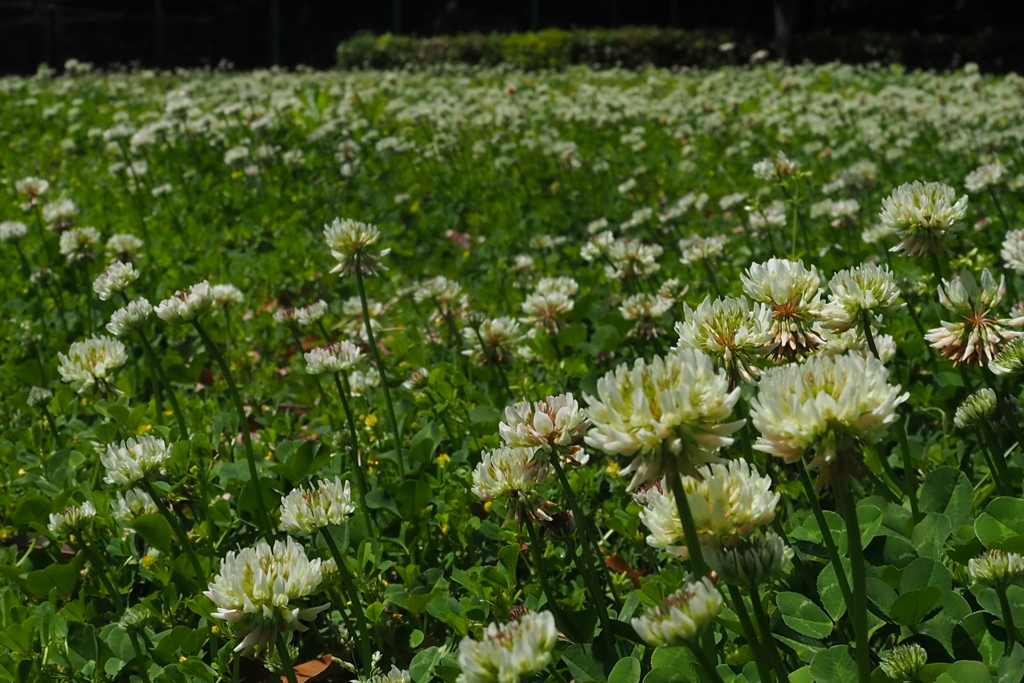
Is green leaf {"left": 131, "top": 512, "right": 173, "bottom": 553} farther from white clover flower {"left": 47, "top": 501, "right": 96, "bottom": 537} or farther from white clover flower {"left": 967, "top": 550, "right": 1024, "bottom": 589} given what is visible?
white clover flower {"left": 967, "top": 550, "right": 1024, "bottom": 589}

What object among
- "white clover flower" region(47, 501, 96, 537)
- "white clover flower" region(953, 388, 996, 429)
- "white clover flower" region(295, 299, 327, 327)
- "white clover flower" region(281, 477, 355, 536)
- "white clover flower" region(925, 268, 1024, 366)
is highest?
"white clover flower" region(925, 268, 1024, 366)

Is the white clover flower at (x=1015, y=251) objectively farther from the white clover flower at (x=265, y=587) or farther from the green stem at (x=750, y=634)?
the white clover flower at (x=265, y=587)

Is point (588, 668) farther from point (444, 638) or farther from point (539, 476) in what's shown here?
point (444, 638)

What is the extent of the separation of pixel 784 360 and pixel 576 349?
60.2 inches

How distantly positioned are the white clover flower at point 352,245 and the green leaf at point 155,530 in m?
0.61

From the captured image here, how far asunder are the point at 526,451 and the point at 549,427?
4.2 inches

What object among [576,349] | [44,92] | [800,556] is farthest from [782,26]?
[800,556]

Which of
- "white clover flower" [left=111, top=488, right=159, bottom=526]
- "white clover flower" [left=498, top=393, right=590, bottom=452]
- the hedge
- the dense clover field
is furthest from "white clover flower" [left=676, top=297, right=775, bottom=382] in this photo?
the hedge

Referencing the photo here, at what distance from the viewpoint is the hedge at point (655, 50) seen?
56.0 feet

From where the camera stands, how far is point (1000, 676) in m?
1.17

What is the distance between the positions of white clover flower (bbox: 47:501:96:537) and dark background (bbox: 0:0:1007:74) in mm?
23740

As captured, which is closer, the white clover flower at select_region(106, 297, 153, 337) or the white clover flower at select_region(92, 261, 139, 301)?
the white clover flower at select_region(106, 297, 153, 337)

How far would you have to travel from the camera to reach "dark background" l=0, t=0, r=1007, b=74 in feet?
78.5

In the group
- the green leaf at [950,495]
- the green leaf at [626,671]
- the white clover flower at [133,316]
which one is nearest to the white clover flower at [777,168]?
the green leaf at [950,495]
